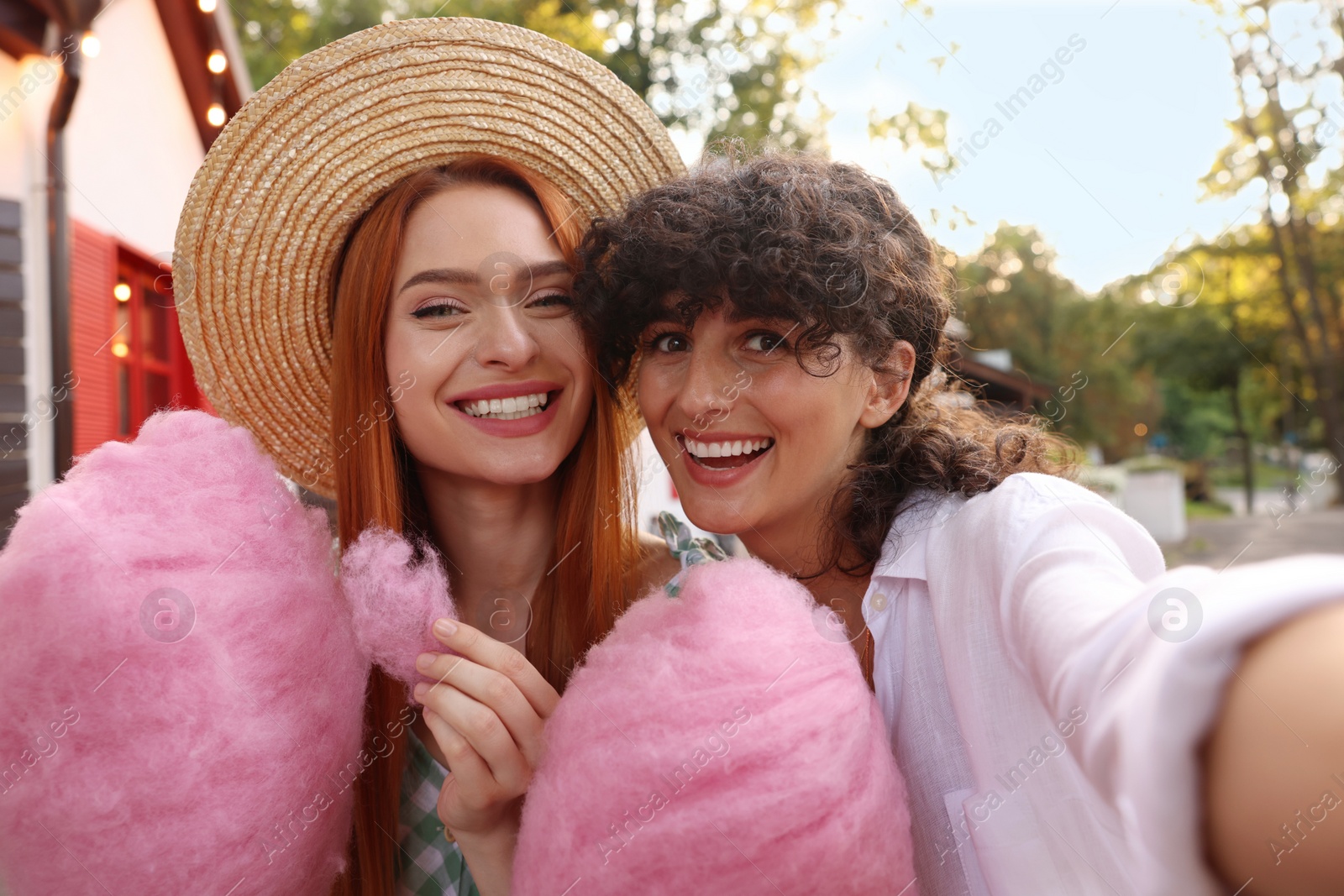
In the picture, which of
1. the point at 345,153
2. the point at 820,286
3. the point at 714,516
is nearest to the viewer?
the point at 820,286

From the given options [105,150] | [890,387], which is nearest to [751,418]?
[890,387]

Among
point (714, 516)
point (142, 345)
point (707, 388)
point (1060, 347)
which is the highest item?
point (707, 388)

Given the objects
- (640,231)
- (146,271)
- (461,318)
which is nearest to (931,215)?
(640,231)

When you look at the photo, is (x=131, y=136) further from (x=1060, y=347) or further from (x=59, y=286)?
(x=1060, y=347)

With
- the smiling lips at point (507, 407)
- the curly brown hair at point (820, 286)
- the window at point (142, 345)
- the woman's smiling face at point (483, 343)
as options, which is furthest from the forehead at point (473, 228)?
the window at point (142, 345)

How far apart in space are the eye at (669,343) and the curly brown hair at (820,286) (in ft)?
0.13

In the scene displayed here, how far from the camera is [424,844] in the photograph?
178 cm

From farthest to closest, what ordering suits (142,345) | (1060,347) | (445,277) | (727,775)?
(1060,347), (142,345), (445,277), (727,775)

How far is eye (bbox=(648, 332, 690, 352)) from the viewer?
1745mm

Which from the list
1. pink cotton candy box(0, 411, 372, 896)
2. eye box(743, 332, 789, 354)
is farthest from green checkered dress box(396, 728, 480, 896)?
eye box(743, 332, 789, 354)

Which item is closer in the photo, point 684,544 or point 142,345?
point 684,544

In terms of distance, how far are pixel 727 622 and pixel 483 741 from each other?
46cm

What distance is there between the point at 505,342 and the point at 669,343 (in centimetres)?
33

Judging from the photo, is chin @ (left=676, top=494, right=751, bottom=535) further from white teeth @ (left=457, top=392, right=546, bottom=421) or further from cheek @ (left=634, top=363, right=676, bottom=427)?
white teeth @ (left=457, top=392, right=546, bottom=421)
